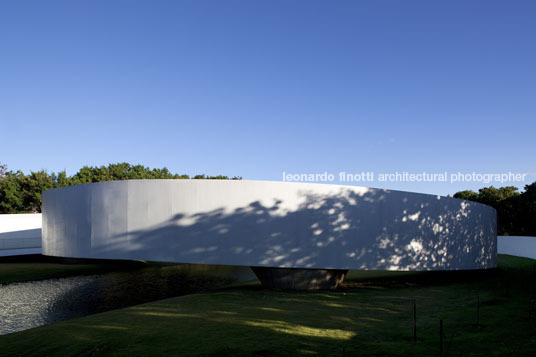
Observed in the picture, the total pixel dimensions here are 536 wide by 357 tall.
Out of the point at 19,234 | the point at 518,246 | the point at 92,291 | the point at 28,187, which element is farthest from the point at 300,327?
the point at 28,187

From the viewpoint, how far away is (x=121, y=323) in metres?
10.0

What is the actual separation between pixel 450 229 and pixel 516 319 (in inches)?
331

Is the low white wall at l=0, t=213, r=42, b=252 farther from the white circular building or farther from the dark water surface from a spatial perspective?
the white circular building

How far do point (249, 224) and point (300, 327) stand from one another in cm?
560

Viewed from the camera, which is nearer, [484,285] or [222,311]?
[222,311]

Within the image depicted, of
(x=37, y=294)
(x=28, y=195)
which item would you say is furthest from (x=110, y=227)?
(x=28, y=195)

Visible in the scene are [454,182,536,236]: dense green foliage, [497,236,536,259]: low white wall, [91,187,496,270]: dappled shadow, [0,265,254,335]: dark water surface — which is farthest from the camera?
[454,182,536,236]: dense green foliage

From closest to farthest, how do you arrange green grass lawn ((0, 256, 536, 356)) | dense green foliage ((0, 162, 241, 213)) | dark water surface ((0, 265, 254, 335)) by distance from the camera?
1. green grass lawn ((0, 256, 536, 356))
2. dark water surface ((0, 265, 254, 335))
3. dense green foliage ((0, 162, 241, 213))

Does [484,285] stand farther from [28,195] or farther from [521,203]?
[28,195]

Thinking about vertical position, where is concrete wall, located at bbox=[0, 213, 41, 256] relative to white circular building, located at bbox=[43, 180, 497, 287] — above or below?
below

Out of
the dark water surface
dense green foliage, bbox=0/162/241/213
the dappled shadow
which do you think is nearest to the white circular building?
the dappled shadow

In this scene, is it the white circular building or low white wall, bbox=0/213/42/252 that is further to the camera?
low white wall, bbox=0/213/42/252

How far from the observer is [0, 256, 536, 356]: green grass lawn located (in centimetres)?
725

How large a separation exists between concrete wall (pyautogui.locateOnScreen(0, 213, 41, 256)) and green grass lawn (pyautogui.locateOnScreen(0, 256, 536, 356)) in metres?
22.1
